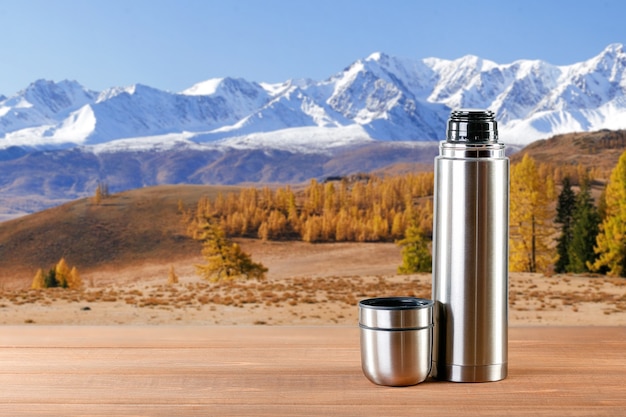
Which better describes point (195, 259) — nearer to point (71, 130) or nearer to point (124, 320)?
point (124, 320)

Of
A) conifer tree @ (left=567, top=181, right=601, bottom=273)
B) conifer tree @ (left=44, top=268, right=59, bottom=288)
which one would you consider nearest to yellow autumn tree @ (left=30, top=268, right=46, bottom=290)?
conifer tree @ (left=44, top=268, right=59, bottom=288)

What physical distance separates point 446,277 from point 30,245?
83.5ft

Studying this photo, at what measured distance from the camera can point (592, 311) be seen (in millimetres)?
11719

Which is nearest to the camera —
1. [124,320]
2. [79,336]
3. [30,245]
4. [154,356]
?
[154,356]

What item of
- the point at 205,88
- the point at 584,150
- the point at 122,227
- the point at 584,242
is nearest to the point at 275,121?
the point at 205,88

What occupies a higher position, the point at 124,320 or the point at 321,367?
the point at 321,367

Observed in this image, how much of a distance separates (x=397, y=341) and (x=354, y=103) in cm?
10395

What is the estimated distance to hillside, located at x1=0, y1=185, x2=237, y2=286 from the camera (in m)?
23.4

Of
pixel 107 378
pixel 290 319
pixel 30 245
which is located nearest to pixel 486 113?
pixel 107 378

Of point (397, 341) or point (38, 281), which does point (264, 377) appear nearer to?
point (397, 341)

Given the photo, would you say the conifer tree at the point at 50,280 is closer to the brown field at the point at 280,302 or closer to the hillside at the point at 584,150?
the brown field at the point at 280,302

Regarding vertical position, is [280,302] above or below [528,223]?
below

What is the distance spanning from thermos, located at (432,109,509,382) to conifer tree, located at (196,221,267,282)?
15.4 metres

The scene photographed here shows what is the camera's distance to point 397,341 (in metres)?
0.89
